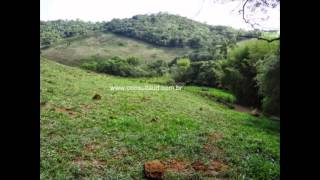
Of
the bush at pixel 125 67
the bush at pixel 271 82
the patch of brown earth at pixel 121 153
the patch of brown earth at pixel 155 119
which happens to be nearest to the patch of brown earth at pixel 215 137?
the patch of brown earth at pixel 155 119

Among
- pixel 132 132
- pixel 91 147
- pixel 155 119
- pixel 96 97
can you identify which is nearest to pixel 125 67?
pixel 96 97

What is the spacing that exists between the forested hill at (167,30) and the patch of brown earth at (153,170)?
1197 cm

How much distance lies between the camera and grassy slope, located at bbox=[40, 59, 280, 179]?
33.3 feet

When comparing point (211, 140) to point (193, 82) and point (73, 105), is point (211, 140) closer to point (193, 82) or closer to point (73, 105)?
point (73, 105)

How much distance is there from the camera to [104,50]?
824 inches

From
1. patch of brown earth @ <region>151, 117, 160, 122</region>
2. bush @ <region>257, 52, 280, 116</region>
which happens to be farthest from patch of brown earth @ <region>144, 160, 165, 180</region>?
bush @ <region>257, 52, 280, 116</region>

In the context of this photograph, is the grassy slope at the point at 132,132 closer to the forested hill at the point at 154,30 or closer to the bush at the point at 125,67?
the bush at the point at 125,67

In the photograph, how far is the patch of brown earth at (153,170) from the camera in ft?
31.3

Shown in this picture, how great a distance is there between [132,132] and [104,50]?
894 cm
